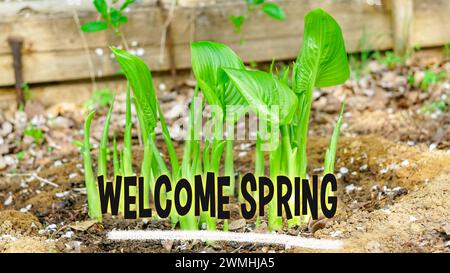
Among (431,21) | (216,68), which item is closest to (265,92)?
(216,68)

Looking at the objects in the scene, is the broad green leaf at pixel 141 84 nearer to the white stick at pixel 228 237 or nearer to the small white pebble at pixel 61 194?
the white stick at pixel 228 237

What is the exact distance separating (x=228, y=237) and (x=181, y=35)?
5.28 feet

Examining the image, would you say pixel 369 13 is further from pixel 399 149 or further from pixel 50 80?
pixel 50 80

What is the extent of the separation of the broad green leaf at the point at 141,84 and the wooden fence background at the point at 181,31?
4.50 ft

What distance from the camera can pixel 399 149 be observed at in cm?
256

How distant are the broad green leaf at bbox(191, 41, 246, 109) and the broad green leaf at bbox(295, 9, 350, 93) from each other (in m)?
0.17

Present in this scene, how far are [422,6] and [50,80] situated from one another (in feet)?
5.76

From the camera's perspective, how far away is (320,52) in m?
1.92

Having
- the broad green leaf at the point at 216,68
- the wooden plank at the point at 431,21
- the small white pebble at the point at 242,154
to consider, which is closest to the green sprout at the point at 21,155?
the small white pebble at the point at 242,154

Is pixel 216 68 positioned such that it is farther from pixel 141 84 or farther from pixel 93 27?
pixel 93 27

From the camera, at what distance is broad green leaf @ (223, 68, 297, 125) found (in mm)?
1788

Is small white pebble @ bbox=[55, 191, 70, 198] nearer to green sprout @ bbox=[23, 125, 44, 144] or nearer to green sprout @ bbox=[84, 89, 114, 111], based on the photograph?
green sprout @ bbox=[23, 125, 44, 144]

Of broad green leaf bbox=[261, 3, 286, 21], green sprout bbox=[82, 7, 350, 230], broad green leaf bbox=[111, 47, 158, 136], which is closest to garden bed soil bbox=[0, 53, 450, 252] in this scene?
green sprout bbox=[82, 7, 350, 230]
